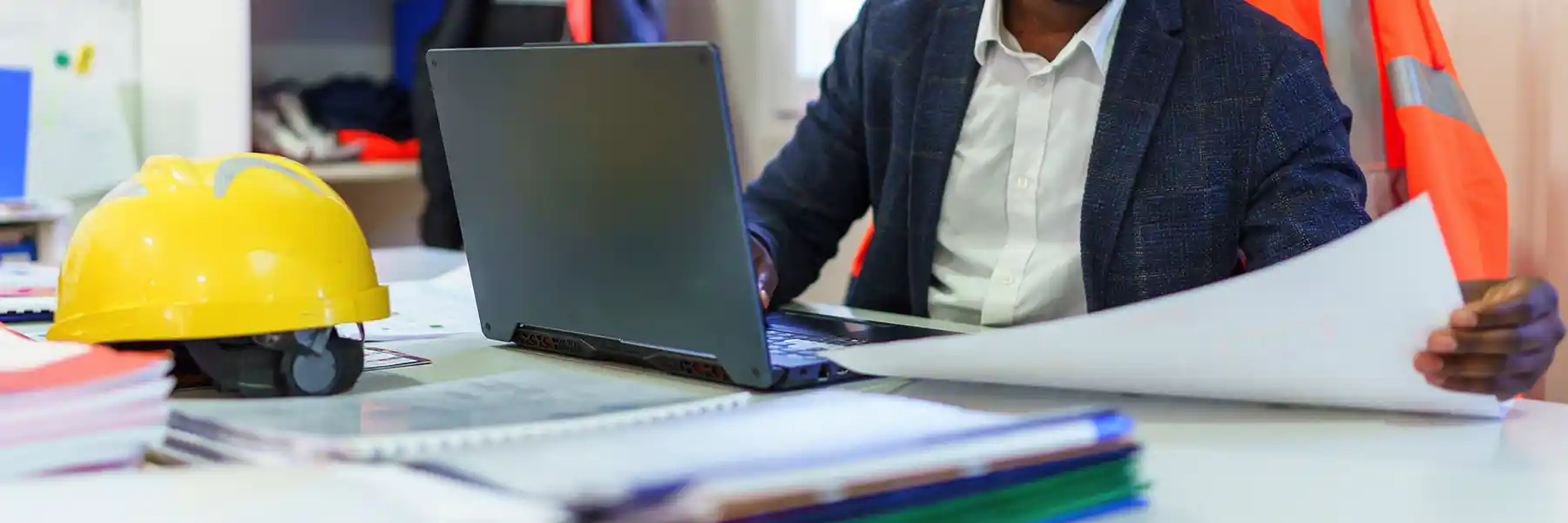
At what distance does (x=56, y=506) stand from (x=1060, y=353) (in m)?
0.49

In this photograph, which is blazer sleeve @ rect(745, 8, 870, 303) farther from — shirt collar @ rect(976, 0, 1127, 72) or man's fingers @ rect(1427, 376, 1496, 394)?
man's fingers @ rect(1427, 376, 1496, 394)

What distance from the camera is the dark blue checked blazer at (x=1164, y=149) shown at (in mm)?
1215

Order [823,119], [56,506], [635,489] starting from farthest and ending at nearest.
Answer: [823,119] < [56,506] < [635,489]

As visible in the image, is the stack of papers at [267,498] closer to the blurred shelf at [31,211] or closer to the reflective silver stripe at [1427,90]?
the reflective silver stripe at [1427,90]

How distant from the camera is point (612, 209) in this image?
0.85m

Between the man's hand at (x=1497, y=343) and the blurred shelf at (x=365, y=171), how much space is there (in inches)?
82.5

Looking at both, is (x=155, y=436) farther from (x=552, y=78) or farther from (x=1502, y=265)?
→ (x=1502, y=265)

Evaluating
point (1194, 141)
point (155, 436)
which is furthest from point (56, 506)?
point (1194, 141)

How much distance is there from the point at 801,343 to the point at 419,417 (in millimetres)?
343

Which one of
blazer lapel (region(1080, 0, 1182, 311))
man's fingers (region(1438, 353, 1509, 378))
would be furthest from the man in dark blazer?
man's fingers (region(1438, 353, 1509, 378))

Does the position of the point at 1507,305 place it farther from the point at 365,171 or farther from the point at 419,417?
the point at 365,171

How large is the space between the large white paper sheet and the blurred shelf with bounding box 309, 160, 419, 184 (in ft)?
6.35

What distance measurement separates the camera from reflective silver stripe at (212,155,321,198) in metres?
0.79

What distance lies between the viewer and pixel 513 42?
2.52 m
